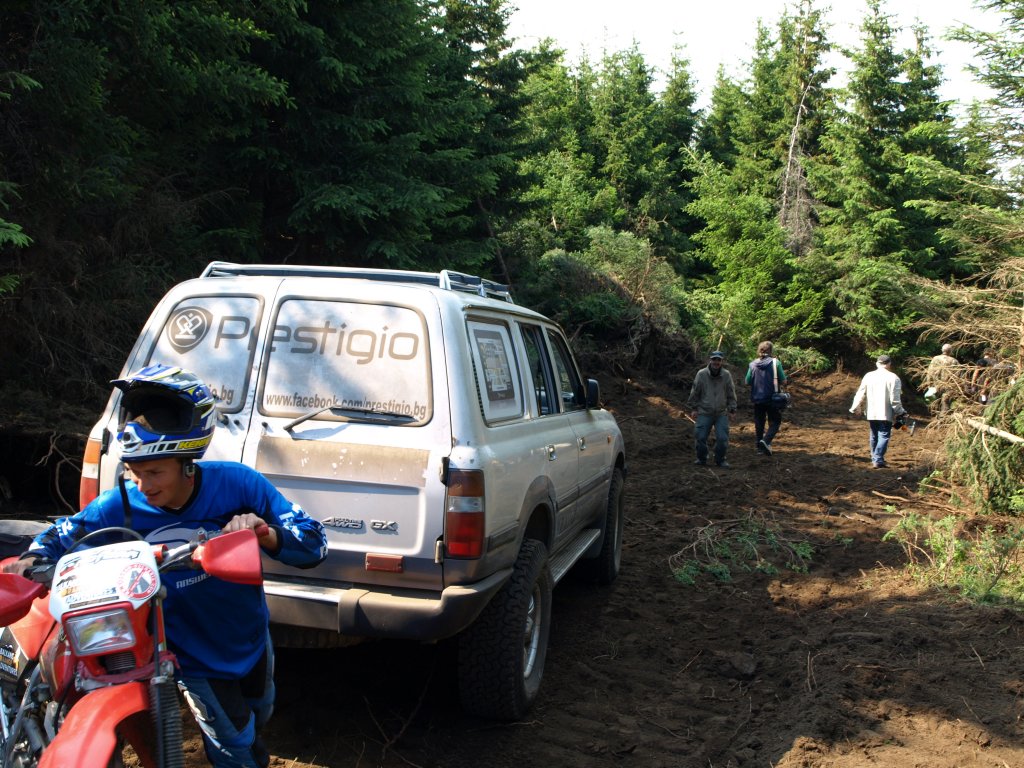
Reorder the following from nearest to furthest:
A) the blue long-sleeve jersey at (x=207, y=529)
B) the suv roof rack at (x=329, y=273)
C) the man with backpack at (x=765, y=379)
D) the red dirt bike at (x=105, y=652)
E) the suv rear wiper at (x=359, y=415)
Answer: the red dirt bike at (x=105, y=652)
the blue long-sleeve jersey at (x=207, y=529)
the suv rear wiper at (x=359, y=415)
the suv roof rack at (x=329, y=273)
the man with backpack at (x=765, y=379)

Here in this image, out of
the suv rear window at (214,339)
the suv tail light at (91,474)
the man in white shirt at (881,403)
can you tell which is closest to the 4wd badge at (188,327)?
the suv rear window at (214,339)

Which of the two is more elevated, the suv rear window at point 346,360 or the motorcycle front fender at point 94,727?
the suv rear window at point 346,360

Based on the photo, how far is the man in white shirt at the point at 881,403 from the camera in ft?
44.5

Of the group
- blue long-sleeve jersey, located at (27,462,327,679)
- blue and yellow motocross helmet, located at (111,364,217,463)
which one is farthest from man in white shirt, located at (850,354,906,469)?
blue and yellow motocross helmet, located at (111,364,217,463)

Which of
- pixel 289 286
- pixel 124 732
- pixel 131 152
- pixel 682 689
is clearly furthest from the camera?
pixel 131 152

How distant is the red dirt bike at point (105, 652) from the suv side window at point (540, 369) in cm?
314

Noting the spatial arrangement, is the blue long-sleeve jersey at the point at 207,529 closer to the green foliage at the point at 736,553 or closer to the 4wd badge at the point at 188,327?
the 4wd badge at the point at 188,327

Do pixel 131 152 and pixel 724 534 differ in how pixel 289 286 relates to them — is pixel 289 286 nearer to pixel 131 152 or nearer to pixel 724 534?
pixel 131 152

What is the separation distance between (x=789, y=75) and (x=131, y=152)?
104 ft

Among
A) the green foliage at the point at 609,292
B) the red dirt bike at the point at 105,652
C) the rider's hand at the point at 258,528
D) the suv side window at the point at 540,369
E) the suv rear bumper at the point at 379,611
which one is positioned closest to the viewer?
the red dirt bike at the point at 105,652

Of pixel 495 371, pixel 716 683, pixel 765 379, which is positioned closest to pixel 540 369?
pixel 495 371

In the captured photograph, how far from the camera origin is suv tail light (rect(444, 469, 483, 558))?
3910mm

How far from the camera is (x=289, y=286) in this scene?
4.39 meters

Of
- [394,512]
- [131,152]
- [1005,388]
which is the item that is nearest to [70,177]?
[131,152]
